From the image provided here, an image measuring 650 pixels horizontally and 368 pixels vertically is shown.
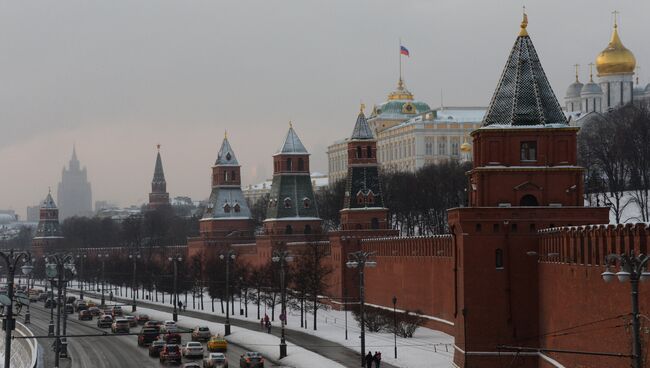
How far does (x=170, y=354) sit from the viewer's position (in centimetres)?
6244

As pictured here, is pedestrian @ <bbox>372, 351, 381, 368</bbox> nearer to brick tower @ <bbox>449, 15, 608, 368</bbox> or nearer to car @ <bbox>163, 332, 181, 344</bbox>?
brick tower @ <bbox>449, 15, 608, 368</bbox>

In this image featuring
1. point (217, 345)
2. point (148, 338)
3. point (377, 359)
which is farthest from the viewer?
point (148, 338)

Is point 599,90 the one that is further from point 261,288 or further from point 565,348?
point 565,348

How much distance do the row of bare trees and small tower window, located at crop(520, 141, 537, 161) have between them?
138ft

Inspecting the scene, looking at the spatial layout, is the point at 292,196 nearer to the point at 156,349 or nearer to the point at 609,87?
the point at 156,349

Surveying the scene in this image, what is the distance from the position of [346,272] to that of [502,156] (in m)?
46.0

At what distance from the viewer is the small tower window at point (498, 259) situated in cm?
5422

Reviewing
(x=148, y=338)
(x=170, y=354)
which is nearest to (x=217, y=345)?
(x=170, y=354)

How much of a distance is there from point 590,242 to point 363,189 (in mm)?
60317

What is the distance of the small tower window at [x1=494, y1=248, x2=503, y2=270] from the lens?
54.2 meters

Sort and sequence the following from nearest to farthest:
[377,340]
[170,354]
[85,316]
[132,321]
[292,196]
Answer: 1. [170,354]
2. [377,340]
3. [132,321]
4. [85,316]
5. [292,196]

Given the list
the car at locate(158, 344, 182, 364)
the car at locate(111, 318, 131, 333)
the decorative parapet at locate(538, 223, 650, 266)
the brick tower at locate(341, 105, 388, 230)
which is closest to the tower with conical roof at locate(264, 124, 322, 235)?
the brick tower at locate(341, 105, 388, 230)

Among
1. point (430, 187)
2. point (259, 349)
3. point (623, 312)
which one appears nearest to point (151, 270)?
point (430, 187)

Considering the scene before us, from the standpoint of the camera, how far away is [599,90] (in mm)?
187125
